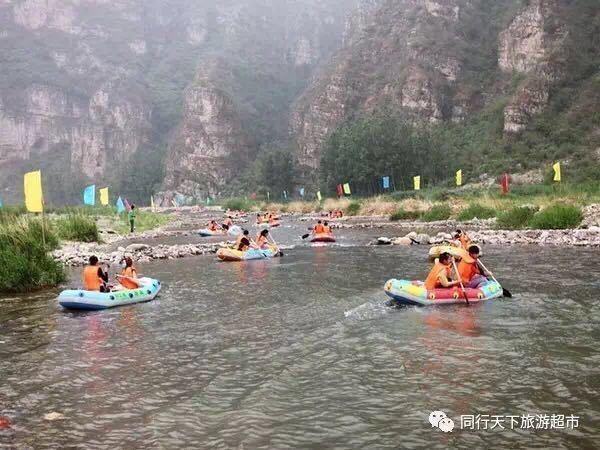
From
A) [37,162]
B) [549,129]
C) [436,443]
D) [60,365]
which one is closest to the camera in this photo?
[436,443]

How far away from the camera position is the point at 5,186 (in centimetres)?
16612

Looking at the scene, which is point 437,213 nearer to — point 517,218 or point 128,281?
point 517,218

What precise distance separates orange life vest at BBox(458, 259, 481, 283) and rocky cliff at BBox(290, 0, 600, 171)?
73.6m

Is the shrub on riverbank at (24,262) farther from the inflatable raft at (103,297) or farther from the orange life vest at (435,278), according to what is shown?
the orange life vest at (435,278)

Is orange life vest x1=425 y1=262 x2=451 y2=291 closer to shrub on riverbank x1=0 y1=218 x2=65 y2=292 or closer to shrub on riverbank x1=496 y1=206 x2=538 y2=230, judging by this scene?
shrub on riverbank x1=0 y1=218 x2=65 y2=292

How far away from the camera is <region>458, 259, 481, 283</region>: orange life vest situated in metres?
14.9

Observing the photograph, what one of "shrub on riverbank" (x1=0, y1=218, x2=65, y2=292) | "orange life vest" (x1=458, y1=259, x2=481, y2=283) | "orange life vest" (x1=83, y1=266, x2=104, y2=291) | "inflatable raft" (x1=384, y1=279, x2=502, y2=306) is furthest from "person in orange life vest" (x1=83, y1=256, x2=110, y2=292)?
"orange life vest" (x1=458, y1=259, x2=481, y2=283)

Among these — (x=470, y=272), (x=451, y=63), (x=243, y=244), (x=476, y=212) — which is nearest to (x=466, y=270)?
(x=470, y=272)

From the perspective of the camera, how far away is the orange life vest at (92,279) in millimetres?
14672

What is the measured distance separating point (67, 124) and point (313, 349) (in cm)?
19737

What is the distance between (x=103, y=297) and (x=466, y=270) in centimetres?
920

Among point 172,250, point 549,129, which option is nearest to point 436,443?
point 172,250

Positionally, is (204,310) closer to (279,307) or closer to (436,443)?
(279,307)

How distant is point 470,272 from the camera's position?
15.0 m
